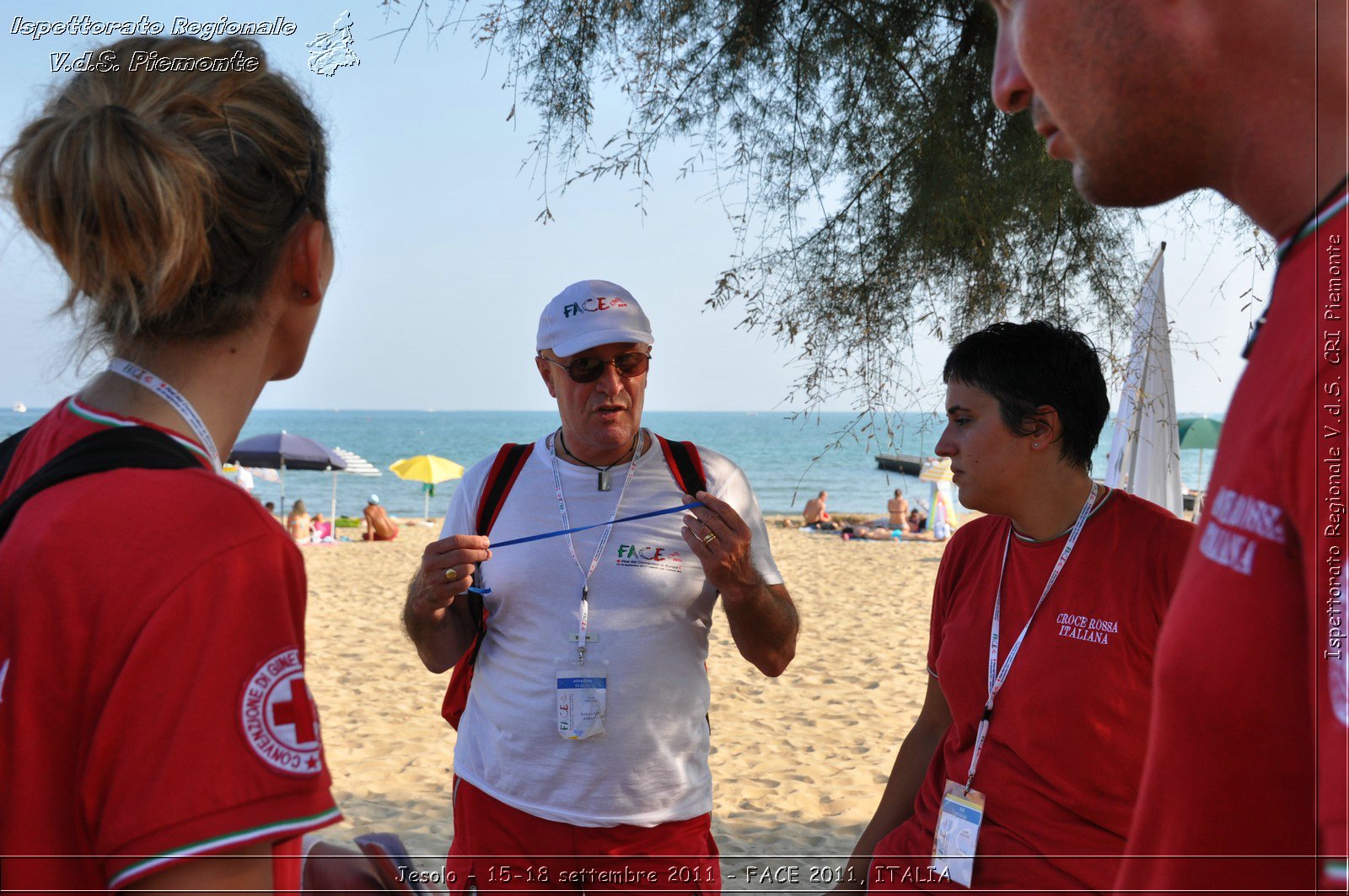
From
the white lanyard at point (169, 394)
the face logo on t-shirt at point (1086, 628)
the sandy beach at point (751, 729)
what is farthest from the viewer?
the sandy beach at point (751, 729)

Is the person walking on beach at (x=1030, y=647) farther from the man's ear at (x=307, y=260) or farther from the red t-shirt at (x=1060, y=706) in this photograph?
the man's ear at (x=307, y=260)

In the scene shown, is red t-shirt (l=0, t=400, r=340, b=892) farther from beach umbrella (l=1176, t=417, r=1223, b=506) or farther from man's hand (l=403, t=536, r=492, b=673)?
beach umbrella (l=1176, t=417, r=1223, b=506)

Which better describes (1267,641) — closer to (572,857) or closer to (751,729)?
(572,857)

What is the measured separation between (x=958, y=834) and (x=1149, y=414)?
359 cm

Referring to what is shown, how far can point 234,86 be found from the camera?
1322 mm

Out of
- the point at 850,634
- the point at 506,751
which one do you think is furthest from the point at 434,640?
the point at 850,634

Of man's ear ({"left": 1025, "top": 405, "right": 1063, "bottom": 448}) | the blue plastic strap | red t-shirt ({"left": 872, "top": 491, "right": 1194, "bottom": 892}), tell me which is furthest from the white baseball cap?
red t-shirt ({"left": 872, "top": 491, "right": 1194, "bottom": 892})

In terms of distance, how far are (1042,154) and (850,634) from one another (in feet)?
26.7

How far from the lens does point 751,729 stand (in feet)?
25.2

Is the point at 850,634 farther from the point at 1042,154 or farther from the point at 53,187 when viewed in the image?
the point at 53,187

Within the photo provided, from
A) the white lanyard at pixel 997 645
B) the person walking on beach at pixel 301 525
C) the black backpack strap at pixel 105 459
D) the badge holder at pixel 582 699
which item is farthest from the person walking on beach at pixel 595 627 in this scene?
the person walking on beach at pixel 301 525

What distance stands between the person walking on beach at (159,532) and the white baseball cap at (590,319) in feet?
5.85

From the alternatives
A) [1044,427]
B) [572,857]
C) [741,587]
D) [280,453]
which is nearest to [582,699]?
[572,857]

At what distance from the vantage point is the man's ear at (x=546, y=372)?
11.3ft
